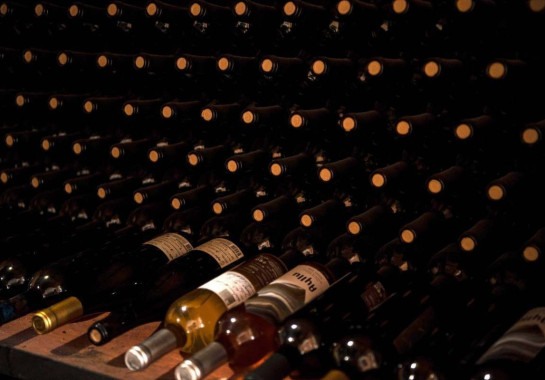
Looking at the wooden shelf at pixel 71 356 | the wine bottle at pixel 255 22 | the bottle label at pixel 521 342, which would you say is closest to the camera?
the bottle label at pixel 521 342

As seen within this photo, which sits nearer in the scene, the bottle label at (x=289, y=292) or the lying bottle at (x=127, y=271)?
the bottle label at (x=289, y=292)

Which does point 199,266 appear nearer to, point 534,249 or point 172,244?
point 172,244

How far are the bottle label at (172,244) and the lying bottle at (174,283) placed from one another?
0.11 ft

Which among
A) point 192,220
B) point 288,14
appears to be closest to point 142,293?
point 192,220

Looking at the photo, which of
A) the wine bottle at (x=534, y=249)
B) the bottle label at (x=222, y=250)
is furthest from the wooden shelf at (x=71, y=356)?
the wine bottle at (x=534, y=249)

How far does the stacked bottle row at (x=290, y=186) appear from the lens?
0.76m

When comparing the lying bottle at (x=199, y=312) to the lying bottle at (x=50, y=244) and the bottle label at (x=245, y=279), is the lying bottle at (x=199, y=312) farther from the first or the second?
the lying bottle at (x=50, y=244)

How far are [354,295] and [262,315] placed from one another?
0.13 metres

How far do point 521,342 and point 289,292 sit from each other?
29 centimetres

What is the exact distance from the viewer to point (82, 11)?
43.4 inches

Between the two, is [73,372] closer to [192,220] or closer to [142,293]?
[142,293]

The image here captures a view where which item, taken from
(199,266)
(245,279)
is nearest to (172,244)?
(199,266)

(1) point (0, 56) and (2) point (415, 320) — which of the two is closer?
(2) point (415, 320)

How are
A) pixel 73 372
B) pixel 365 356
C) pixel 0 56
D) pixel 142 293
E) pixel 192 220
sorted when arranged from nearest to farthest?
1. pixel 365 356
2. pixel 73 372
3. pixel 142 293
4. pixel 192 220
5. pixel 0 56
